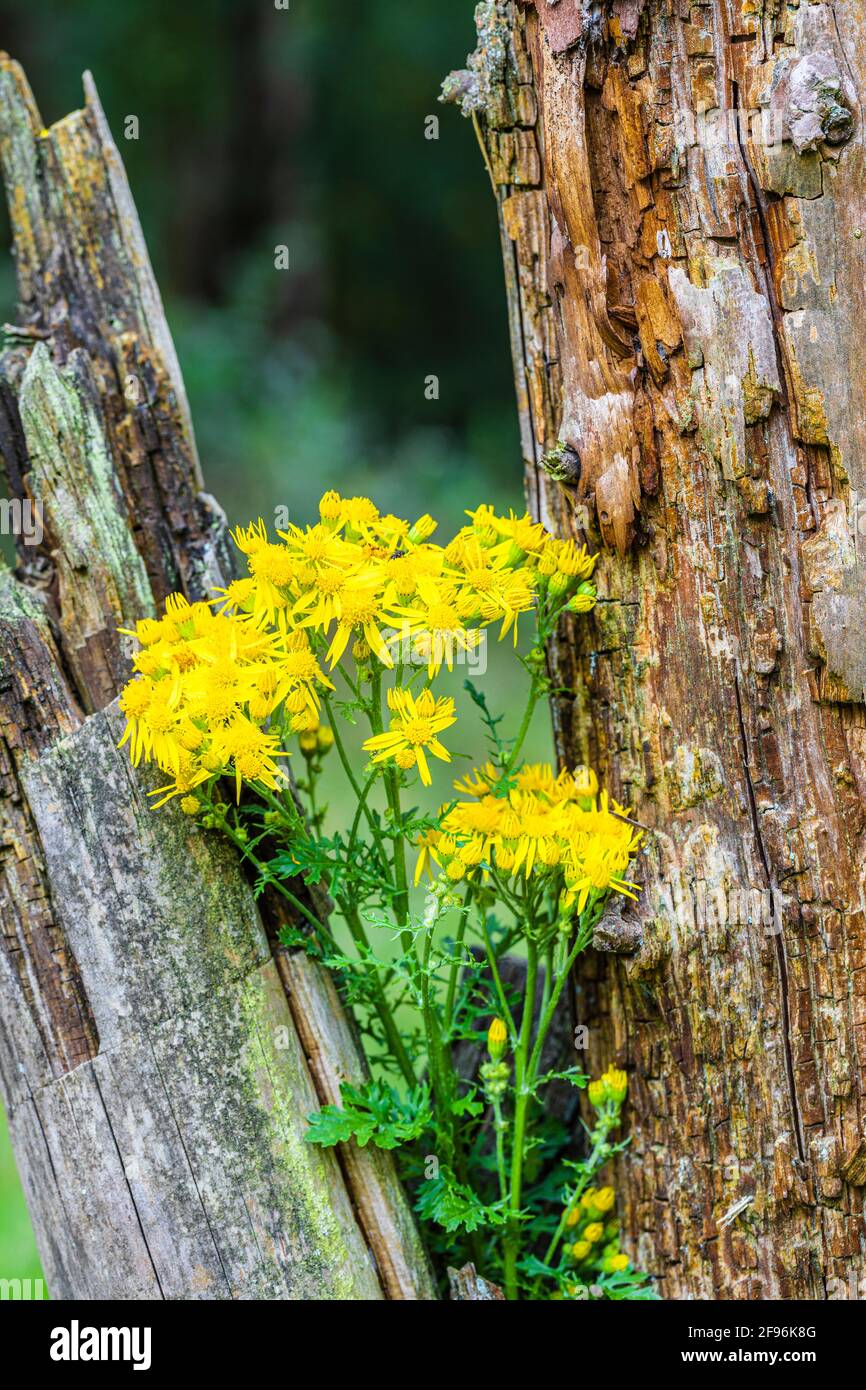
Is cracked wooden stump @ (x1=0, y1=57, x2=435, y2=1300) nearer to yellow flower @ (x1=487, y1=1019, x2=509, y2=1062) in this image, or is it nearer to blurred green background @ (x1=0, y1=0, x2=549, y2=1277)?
yellow flower @ (x1=487, y1=1019, x2=509, y2=1062)

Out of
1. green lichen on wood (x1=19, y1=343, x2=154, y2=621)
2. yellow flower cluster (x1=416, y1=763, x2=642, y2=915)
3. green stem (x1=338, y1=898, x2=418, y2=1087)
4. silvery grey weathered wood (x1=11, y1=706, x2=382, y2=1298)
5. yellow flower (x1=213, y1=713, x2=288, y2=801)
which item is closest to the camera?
yellow flower (x1=213, y1=713, x2=288, y2=801)

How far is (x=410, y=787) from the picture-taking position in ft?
6.40

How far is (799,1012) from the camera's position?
1.97 metres

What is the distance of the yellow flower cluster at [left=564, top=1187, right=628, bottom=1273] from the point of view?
2.13m

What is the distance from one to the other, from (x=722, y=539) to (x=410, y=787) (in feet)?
2.04

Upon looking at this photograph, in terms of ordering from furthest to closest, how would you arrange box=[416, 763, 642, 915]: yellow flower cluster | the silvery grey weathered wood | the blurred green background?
the blurred green background → the silvery grey weathered wood → box=[416, 763, 642, 915]: yellow flower cluster

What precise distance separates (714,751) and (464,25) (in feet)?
32.4

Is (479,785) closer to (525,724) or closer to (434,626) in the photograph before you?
(525,724)

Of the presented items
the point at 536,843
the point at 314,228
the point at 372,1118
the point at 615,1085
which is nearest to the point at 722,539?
the point at 536,843

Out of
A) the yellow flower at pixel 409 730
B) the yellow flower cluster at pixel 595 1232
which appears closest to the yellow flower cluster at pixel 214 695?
the yellow flower at pixel 409 730

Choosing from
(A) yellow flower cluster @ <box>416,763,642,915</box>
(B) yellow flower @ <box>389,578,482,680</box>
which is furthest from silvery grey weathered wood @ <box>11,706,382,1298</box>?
(B) yellow flower @ <box>389,578,482,680</box>

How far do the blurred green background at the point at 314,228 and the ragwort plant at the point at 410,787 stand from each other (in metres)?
6.26

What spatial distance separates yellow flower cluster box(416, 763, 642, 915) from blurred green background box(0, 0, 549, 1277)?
635 centimetres

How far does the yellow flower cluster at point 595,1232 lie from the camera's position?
7.00 ft
